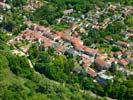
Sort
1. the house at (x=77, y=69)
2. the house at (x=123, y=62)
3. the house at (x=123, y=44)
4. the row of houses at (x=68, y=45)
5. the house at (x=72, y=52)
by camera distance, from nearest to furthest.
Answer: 1. the house at (x=77, y=69)
2. the row of houses at (x=68, y=45)
3. the house at (x=123, y=62)
4. the house at (x=72, y=52)
5. the house at (x=123, y=44)

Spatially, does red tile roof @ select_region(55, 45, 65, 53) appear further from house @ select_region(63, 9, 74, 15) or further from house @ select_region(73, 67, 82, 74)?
house @ select_region(63, 9, 74, 15)

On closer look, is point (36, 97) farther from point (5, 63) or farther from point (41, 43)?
point (41, 43)

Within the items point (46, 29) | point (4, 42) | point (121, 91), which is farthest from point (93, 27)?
point (121, 91)

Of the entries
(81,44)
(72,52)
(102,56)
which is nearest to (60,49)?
(72,52)

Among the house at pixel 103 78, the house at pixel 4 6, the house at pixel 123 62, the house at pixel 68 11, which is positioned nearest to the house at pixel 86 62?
the house at pixel 103 78

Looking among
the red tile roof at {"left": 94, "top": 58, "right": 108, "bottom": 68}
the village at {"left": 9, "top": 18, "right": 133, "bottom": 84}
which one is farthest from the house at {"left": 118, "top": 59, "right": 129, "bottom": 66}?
the red tile roof at {"left": 94, "top": 58, "right": 108, "bottom": 68}

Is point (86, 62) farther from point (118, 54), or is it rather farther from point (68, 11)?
point (68, 11)

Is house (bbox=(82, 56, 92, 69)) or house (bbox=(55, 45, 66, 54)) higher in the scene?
house (bbox=(55, 45, 66, 54))

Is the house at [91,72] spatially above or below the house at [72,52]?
below

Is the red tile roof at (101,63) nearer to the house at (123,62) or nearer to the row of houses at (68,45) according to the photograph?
the row of houses at (68,45)

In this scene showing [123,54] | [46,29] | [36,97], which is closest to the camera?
[36,97]

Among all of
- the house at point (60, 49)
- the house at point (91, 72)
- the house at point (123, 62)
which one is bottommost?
the house at point (91, 72)
